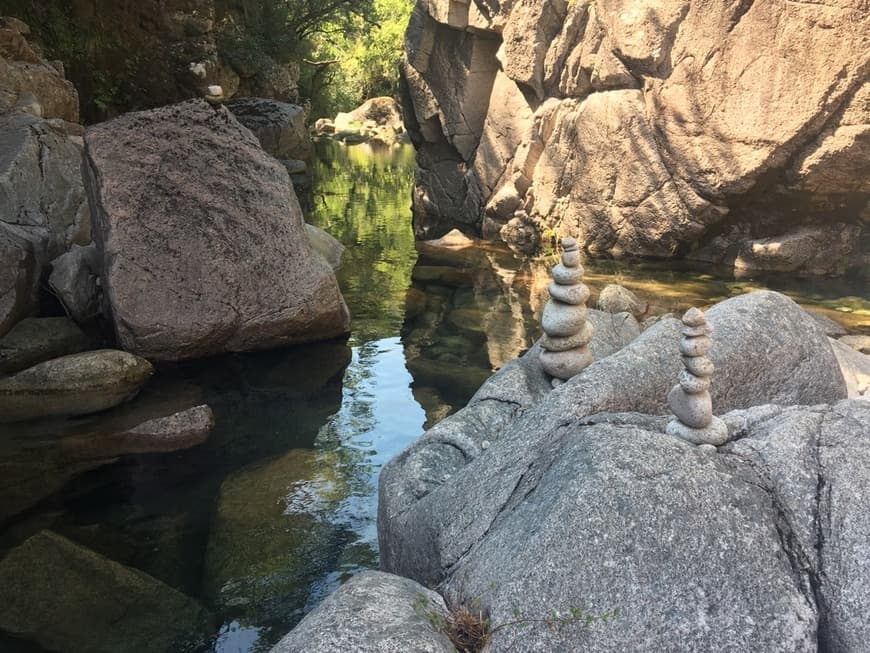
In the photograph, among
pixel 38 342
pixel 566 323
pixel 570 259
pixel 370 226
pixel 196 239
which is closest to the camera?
pixel 570 259

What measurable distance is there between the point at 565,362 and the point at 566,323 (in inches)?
11.7

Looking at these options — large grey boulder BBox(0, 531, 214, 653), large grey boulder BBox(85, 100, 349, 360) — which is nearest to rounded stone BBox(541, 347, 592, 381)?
large grey boulder BBox(0, 531, 214, 653)

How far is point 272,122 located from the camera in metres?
20.1

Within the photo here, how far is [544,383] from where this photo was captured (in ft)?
17.0

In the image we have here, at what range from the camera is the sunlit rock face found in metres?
9.62

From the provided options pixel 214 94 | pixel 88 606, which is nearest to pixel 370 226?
pixel 214 94

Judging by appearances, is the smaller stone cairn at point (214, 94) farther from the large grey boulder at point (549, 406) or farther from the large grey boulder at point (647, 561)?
the large grey boulder at point (647, 561)

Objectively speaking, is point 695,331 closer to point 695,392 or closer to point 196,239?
point 695,392

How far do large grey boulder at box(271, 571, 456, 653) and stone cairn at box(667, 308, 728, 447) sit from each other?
1.36 metres

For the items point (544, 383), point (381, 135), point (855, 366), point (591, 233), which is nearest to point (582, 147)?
point (591, 233)

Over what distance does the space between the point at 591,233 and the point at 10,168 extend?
8.62 meters

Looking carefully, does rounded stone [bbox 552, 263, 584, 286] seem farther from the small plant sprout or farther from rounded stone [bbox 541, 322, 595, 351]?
the small plant sprout

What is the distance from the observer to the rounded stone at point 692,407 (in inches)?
128

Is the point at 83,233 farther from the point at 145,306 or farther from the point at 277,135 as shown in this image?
the point at 277,135
